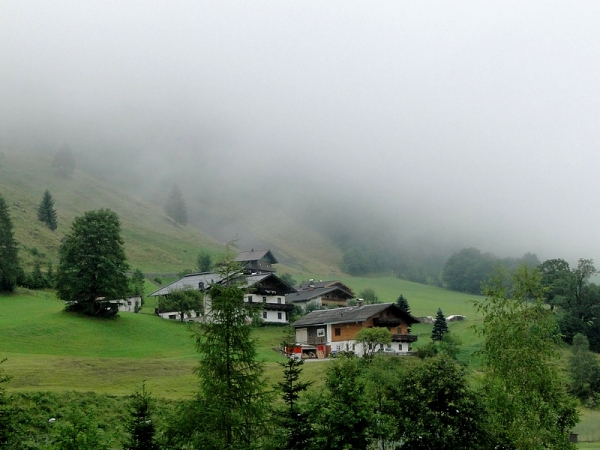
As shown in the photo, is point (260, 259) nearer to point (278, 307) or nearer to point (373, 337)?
Answer: point (278, 307)

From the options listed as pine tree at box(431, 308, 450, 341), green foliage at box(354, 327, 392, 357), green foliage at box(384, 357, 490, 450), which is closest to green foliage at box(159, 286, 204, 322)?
green foliage at box(354, 327, 392, 357)

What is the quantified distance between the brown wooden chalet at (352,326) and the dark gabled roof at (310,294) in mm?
27461

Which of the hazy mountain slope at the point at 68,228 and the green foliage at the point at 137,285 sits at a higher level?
the hazy mountain slope at the point at 68,228

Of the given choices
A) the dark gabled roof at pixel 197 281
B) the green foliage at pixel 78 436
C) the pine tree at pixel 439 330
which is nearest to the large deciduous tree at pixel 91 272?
the dark gabled roof at pixel 197 281

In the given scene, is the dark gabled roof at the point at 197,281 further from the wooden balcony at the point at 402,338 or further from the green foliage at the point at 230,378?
the green foliage at the point at 230,378

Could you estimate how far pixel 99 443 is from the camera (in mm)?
18125

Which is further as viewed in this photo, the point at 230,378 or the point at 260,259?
the point at 260,259

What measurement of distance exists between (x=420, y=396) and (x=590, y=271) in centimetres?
7348

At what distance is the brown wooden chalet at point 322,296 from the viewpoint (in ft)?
330

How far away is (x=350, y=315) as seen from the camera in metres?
69.7

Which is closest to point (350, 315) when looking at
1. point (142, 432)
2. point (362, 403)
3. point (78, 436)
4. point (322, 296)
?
point (322, 296)

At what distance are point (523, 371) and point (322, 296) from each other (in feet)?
257

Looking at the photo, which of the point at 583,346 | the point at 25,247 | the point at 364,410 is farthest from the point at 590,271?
the point at 25,247

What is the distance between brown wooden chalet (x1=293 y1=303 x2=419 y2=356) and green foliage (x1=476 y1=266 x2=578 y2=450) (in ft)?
133
